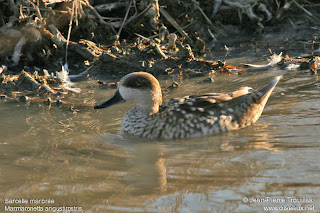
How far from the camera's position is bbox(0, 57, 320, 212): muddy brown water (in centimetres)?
425

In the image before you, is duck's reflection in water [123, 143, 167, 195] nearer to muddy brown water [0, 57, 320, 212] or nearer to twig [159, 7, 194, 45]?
muddy brown water [0, 57, 320, 212]

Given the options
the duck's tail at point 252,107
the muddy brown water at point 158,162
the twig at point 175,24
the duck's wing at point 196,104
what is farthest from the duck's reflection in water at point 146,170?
the twig at point 175,24

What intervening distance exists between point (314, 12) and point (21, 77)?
709cm

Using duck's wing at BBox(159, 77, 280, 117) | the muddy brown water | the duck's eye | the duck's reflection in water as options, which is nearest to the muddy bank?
the muddy brown water

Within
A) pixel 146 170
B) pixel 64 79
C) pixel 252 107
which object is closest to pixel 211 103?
pixel 252 107

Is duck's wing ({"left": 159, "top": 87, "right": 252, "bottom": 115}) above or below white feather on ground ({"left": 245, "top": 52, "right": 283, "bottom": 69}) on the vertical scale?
above

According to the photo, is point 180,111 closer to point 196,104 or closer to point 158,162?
point 196,104

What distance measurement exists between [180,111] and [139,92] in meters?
0.67

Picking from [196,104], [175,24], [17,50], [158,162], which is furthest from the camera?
[175,24]

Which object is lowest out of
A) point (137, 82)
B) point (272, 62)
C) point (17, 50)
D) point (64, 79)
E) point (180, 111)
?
point (64, 79)

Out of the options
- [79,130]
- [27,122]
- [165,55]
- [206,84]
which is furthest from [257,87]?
[27,122]

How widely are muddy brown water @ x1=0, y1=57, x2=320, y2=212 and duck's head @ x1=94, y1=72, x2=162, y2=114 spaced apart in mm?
478

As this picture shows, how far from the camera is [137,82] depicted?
6625 millimetres

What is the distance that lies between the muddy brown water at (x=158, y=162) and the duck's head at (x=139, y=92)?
48 centimetres
